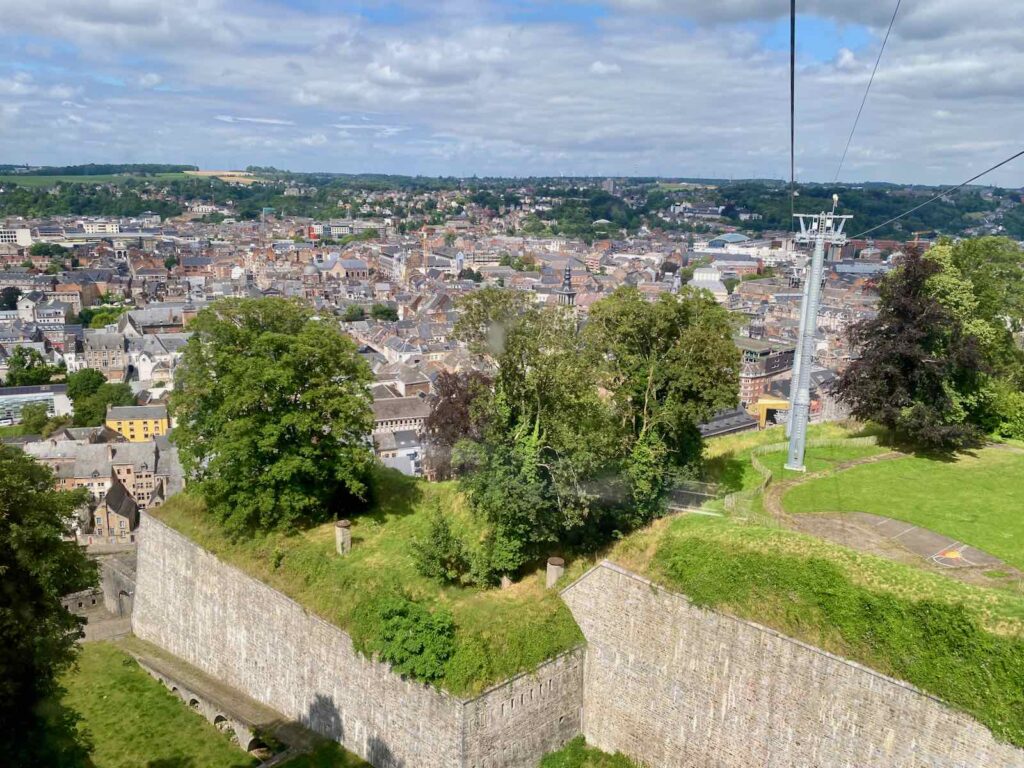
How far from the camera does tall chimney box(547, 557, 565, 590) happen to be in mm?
17797

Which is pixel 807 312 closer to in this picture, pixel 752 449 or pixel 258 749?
pixel 752 449

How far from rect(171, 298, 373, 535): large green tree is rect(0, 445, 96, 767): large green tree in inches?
210

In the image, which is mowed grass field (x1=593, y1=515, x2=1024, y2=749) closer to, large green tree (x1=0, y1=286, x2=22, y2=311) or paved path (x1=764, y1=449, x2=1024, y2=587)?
paved path (x1=764, y1=449, x2=1024, y2=587)

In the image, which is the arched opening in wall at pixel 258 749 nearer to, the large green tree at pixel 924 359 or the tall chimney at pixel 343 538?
the tall chimney at pixel 343 538

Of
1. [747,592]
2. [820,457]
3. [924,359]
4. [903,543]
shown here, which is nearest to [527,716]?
[747,592]

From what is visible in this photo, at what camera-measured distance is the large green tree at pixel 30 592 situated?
1448 centimetres

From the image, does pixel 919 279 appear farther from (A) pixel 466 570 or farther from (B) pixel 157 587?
(B) pixel 157 587

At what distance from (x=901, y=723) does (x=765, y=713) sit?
8.09ft

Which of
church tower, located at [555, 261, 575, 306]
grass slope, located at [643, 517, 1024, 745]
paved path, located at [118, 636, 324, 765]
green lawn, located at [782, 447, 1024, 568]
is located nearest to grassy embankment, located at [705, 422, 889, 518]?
green lawn, located at [782, 447, 1024, 568]

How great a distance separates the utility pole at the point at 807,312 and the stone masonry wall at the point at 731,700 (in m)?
7.50

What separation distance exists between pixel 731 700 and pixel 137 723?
629 inches

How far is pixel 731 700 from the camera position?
1498 cm

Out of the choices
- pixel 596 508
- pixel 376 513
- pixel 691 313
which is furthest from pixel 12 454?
pixel 691 313

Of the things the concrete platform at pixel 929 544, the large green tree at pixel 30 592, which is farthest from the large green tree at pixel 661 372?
the large green tree at pixel 30 592
